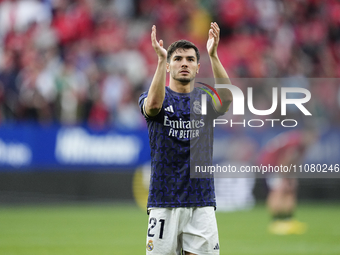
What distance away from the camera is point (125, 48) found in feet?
49.9

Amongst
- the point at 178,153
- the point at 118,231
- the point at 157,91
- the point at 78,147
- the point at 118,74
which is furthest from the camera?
the point at 118,74

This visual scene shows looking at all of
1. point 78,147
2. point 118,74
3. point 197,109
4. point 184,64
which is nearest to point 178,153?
point 197,109

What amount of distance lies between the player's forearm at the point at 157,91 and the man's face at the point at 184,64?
248 millimetres

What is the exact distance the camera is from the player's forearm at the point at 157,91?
14.6 feet

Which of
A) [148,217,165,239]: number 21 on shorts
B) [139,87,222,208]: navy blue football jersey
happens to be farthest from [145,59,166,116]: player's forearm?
[148,217,165,239]: number 21 on shorts

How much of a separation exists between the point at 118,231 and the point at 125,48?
257 inches

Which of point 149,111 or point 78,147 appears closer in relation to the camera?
point 149,111

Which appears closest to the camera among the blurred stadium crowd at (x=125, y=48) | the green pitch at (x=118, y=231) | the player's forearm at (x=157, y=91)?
the player's forearm at (x=157, y=91)

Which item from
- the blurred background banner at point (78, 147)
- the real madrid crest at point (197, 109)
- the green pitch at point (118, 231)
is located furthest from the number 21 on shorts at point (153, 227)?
the blurred background banner at point (78, 147)

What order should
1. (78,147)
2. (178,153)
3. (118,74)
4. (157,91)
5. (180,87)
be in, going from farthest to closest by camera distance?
(118,74), (78,147), (180,87), (178,153), (157,91)

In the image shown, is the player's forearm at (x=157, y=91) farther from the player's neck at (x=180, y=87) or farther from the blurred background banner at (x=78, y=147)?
the blurred background banner at (x=78, y=147)

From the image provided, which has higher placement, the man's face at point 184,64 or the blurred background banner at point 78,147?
the blurred background banner at point 78,147

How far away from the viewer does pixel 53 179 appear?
12836 millimetres

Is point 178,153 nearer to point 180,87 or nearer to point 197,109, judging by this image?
point 197,109
